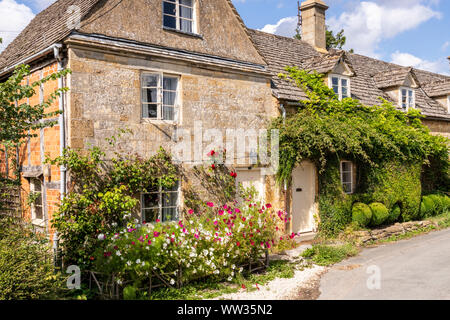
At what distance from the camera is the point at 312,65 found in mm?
15836

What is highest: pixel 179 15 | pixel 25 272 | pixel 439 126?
pixel 179 15

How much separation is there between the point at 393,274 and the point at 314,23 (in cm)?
1394

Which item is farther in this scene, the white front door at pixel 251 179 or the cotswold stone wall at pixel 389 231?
the cotswold stone wall at pixel 389 231

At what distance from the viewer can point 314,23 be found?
19.4 meters

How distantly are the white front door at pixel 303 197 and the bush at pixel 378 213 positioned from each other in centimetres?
209

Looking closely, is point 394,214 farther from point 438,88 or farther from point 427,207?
point 438,88

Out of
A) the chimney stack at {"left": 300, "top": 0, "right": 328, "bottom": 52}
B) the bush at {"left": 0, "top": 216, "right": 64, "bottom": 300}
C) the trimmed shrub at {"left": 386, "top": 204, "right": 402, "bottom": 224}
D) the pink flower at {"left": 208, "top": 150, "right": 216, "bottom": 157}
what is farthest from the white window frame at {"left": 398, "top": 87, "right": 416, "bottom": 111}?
the bush at {"left": 0, "top": 216, "right": 64, "bottom": 300}

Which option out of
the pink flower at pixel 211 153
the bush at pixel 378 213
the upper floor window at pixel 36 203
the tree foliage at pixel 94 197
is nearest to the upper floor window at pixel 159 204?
the tree foliage at pixel 94 197

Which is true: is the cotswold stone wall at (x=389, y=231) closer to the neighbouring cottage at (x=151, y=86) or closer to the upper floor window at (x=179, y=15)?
the neighbouring cottage at (x=151, y=86)

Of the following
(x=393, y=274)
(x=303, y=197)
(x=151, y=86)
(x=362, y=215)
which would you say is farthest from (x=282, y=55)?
(x=393, y=274)

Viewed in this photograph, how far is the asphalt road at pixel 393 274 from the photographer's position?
7891 mm

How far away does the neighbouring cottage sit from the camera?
9.01 meters

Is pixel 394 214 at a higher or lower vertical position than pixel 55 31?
lower

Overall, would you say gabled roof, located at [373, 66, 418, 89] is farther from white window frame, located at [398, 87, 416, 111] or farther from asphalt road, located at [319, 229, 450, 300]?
asphalt road, located at [319, 229, 450, 300]
